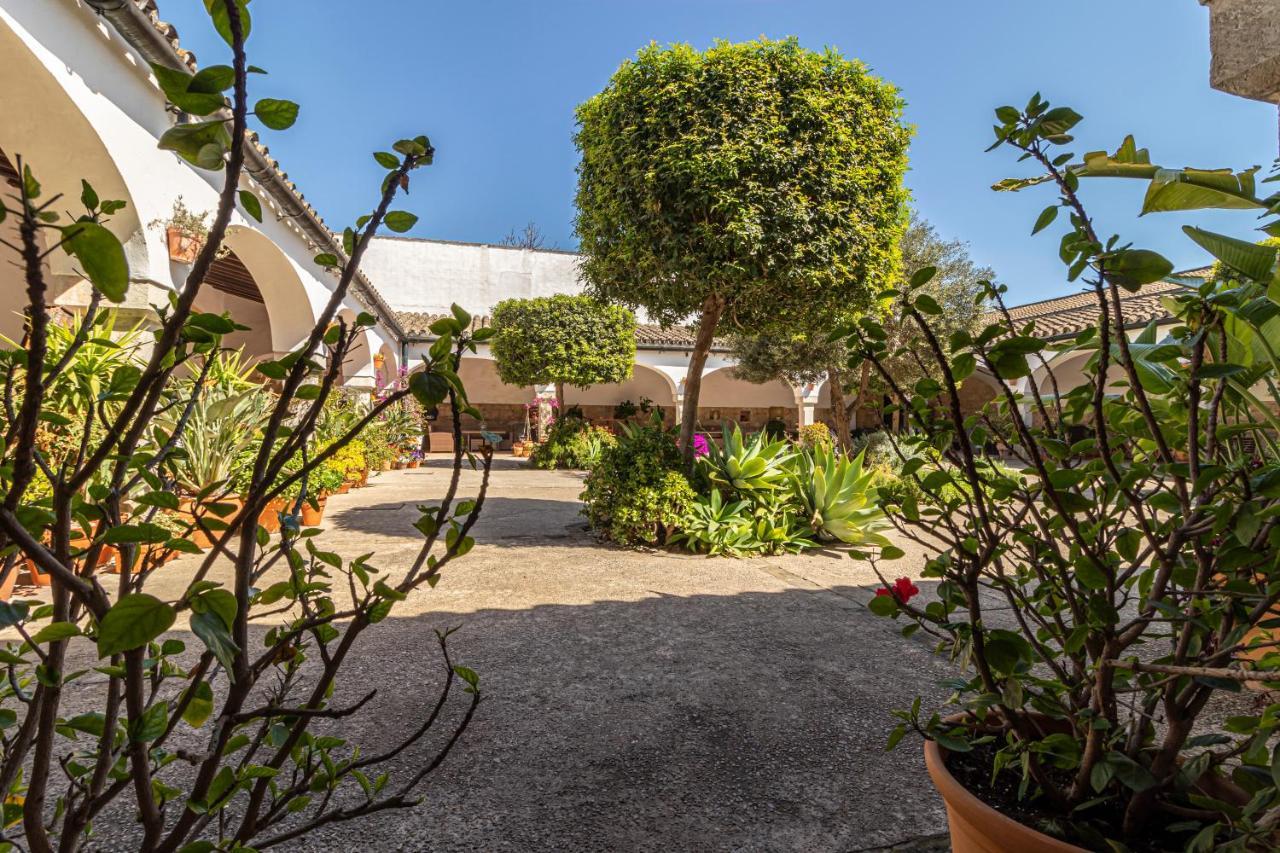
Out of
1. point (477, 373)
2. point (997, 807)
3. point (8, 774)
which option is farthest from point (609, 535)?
point (477, 373)

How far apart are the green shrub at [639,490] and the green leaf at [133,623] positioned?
Answer: 14.0 ft

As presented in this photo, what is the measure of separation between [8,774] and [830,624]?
109 inches

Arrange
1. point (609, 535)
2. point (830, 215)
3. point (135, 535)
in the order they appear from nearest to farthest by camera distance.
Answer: point (135, 535), point (830, 215), point (609, 535)

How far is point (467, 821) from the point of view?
1.52 metres

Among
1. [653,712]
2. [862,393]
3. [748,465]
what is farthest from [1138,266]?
[862,393]

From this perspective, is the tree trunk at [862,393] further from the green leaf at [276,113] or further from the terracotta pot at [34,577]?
the green leaf at [276,113]

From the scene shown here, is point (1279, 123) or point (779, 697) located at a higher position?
point (1279, 123)

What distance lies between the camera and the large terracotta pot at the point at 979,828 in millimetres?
1016

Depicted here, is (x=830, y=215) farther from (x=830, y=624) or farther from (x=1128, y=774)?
(x=1128, y=774)

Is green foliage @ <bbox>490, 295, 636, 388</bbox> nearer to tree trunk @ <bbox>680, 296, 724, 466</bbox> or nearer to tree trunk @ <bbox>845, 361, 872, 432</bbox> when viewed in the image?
tree trunk @ <bbox>845, 361, 872, 432</bbox>

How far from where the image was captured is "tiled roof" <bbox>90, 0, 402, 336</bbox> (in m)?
3.64

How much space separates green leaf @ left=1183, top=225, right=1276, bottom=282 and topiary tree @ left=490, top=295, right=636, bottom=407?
36.2ft

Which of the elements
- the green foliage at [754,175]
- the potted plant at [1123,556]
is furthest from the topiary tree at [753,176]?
the potted plant at [1123,556]

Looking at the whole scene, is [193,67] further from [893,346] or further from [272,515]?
[893,346]
